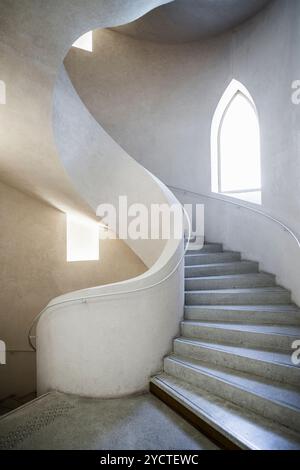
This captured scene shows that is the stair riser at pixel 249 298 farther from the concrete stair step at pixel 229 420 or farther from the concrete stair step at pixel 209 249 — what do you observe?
the concrete stair step at pixel 209 249

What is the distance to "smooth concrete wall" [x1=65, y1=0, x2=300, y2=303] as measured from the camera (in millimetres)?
3867

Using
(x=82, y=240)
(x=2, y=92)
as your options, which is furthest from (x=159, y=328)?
(x=82, y=240)

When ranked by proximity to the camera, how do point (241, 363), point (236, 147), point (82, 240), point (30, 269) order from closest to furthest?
point (241, 363), point (236, 147), point (30, 269), point (82, 240)

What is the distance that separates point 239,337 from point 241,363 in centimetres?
31

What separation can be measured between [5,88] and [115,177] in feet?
6.33

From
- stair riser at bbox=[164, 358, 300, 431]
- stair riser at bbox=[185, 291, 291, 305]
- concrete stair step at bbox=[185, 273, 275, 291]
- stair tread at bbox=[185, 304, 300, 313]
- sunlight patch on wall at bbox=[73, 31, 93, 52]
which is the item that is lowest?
stair riser at bbox=[164, 358, 300, 431]

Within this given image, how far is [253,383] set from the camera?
7.72ft

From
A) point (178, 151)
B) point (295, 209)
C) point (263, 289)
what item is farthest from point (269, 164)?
point (178, 151)

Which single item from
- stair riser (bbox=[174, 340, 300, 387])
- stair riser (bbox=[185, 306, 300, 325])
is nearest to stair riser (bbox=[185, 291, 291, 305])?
stair riser (bbox=[185, 306, 300, 325])

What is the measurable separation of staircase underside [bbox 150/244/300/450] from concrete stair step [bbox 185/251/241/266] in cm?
36

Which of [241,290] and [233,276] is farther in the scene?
[233,276]

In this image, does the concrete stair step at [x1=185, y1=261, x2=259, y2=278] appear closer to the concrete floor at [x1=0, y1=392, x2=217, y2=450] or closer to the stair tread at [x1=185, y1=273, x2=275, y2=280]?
the stair tread at [x1=185, y1=273, x2=275, y2=280]

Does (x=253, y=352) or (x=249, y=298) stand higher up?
(x=249, y=298)

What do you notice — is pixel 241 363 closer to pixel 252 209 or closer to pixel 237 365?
pixel 237 365
